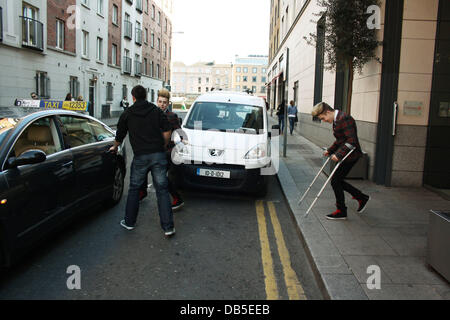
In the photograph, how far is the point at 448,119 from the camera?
7336 mm

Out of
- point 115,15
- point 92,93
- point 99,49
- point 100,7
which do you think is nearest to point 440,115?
point 92,93

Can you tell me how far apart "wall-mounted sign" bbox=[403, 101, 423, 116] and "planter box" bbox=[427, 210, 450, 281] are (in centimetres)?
418

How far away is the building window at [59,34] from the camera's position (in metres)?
22.7

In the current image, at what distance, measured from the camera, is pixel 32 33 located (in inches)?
760

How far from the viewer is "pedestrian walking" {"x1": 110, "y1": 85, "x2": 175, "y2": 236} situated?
476 cm

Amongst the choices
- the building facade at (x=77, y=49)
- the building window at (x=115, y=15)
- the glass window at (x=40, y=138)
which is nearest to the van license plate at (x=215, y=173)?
the glass window at (x=40, y=138)

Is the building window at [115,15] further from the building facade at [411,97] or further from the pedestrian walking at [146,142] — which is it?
the pedestrian walking at [146,142]

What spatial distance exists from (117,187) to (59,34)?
20239mm

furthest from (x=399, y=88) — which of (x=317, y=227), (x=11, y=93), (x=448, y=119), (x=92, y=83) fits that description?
(x=92, y=83)

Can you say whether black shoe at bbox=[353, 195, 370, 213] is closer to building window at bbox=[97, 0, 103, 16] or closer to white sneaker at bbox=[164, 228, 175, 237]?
white sneaker at bbox=[164, 228, 175, 237]

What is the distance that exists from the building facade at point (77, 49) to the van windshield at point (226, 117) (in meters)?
13.7

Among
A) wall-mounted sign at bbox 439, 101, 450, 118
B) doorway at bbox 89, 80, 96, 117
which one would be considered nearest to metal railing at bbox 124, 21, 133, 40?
doorway at bbox 89, 80, 96, 117
